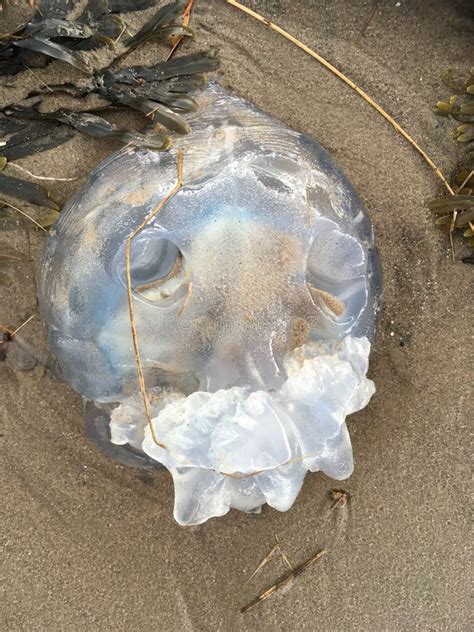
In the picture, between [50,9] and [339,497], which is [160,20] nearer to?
[50,9]

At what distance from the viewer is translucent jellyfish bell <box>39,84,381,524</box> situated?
2189 mm

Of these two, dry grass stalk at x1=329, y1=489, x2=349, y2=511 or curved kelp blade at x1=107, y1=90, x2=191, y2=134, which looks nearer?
curved kelp blade at x1=107, y1=90, x2=191, y2=134

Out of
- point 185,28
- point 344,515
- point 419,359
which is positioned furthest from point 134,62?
point 344,515

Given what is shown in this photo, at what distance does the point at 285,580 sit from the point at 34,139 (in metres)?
2.10

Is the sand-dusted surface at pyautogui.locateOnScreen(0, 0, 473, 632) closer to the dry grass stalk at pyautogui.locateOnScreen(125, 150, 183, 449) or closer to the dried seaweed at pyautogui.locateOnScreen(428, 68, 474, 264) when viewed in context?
the dried seaweed at pyautogui.locateOnScreen(428, 68, 474, 264)

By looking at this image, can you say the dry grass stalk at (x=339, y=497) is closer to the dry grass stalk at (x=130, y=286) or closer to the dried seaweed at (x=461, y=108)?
the dry grass stalk at (x=130, y=286)

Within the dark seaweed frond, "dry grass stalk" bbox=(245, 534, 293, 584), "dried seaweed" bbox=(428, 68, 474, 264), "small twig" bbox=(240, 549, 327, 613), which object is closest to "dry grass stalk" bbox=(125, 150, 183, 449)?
A: the dark seaweed frond

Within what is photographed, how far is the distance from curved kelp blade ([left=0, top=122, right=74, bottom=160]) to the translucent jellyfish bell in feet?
0.88

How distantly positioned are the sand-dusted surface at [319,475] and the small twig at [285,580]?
28mm

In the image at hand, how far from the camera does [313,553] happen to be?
2.78 m

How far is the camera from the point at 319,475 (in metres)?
2.77

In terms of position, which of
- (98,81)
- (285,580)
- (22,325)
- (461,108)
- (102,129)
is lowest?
(285,580)

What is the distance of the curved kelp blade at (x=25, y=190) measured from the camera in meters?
2.59

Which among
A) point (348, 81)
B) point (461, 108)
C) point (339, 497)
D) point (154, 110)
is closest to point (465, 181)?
point (461, 108)
